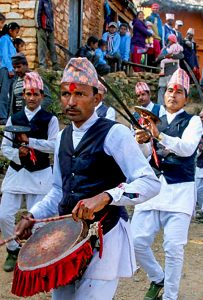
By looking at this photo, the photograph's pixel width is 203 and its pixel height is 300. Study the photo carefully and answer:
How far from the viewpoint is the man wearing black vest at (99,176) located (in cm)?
282

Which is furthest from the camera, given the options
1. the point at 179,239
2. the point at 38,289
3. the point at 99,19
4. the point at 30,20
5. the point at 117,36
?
the point at 99,19

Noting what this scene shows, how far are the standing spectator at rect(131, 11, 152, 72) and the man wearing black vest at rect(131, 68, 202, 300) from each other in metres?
11.4

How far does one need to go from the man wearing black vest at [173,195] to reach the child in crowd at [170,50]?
9.80m

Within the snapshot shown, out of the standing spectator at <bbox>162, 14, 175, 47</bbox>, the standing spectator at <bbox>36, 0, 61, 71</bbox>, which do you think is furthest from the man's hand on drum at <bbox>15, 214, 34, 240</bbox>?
the standing spectator at <bbox>162, 14, 175, 47</bbox>

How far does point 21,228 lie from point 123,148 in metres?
0.73

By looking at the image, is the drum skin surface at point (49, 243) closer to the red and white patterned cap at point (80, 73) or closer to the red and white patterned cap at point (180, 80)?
the red and white patterned cap at point (80, 73)

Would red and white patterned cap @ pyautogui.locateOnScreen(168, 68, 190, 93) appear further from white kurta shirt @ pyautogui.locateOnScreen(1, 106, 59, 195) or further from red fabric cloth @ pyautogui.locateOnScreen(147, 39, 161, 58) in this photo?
red fabric cloth @ pyautogui.locateOnScreen(147, 39, 161, 58)

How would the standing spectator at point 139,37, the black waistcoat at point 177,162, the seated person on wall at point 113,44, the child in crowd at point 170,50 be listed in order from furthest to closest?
the standing spectator at point 139,37, the seated person on wall at point 113,44, the child in crowd at point 170,50, the black waistcoat at point 177,162

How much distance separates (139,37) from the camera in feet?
53.1

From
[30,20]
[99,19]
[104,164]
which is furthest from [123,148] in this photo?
[99,19]

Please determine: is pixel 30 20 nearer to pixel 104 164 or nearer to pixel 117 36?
pixel 117 36

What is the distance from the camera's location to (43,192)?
5277 millimetres

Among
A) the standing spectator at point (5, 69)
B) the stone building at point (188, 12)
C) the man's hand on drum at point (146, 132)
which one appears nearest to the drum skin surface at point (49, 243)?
the man's hand on drum at point (146, 132)

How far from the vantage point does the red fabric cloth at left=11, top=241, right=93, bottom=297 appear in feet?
8.50
